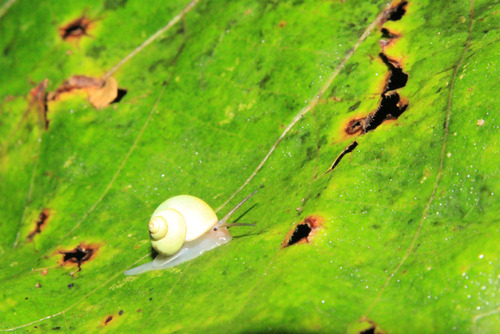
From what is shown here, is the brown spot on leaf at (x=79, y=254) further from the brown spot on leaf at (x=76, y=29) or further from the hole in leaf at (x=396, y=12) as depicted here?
Answer: the hole in leaf at (x=396, y=12)

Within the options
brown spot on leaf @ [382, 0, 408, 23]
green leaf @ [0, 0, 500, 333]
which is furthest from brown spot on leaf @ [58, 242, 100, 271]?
brown spot on leaf @ [382, 0, 408, 23]

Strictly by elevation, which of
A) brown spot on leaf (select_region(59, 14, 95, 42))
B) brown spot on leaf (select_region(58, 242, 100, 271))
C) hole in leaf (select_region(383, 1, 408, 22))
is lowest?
brown spot on leaf (select_region(58, 242, 100, 271))

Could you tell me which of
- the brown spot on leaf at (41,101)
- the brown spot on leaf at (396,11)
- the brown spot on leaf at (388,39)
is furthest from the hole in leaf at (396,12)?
the brown spot on leaf at (41,101)

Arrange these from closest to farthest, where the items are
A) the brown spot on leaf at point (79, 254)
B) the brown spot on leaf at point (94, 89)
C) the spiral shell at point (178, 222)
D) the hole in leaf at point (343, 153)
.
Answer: the hole in leaf at point (343, 153) → the spiral shell at point (178, 222) → the brown spot on leaf at point (79, 254) → the brown spot on leaf at point (94, 89)

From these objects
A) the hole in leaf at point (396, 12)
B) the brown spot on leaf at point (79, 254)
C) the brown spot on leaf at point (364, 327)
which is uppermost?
the hole in leaf at point (396, 12)

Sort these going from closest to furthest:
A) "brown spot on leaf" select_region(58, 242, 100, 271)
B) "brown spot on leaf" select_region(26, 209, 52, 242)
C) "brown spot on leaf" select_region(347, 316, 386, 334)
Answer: "brown spot on leaf" select_region(347, 316, 386, 334), "brown spot on leaf" select_region(58, 242, 100, 271), "brown spot on leaf" select_region(26, 209, 52, 242)

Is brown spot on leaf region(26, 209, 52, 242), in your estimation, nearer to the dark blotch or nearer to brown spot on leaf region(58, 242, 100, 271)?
brown spot on leaf region(58, 242, 100, 271)

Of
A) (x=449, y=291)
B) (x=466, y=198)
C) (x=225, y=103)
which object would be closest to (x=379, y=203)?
(x=466, y=198)

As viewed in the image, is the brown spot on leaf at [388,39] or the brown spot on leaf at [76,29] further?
the brown spot on leaf at [76,29]
